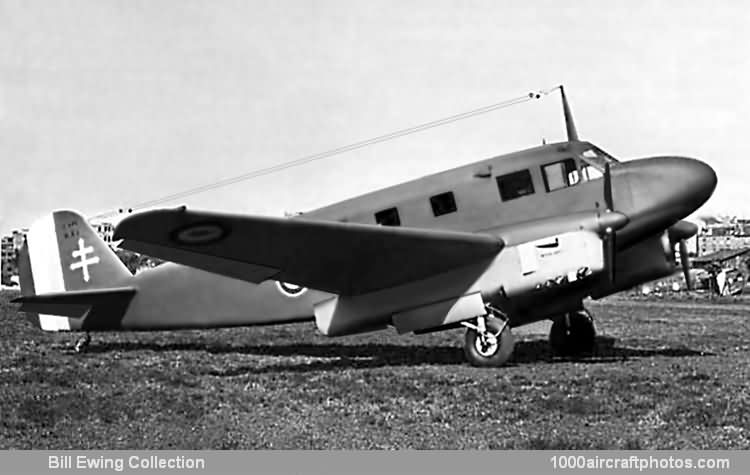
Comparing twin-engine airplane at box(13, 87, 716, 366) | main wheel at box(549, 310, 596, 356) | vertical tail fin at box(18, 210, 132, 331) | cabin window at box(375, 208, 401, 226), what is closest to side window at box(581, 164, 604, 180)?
twin-engine airplane at box(13, 87, 716, 366)

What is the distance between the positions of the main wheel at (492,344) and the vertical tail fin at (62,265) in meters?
7.88

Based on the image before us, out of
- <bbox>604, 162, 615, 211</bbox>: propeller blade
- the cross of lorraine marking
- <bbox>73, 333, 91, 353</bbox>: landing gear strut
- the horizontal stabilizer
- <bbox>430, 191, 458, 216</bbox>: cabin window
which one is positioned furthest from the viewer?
the cross of lorraine marking

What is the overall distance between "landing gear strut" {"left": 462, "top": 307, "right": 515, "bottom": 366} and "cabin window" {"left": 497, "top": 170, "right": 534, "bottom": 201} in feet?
6.73

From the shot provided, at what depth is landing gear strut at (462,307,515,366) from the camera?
13.7m

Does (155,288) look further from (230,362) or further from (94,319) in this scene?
(230,362)

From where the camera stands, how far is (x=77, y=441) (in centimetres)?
853

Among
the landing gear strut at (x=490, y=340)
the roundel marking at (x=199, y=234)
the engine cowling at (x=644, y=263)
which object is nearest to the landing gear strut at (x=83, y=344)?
the roundel marking at (x=199, y=234)

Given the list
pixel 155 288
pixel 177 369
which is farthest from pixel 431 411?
pixel 155 288

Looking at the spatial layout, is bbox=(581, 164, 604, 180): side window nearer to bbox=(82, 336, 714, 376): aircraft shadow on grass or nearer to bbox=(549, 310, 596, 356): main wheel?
bbox=(549, 310, 596, 356): main wheel

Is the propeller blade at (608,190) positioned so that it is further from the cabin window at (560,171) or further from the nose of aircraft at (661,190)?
the cabin window at (560,171)

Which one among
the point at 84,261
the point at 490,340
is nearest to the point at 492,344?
the point at 490,340

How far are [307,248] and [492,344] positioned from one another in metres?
3.48

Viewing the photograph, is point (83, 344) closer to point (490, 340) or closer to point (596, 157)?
point (490, 340)
